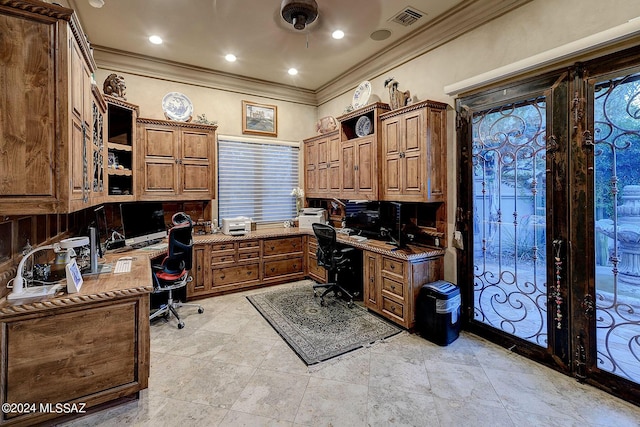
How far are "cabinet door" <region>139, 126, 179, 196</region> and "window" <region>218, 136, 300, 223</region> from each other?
822mm

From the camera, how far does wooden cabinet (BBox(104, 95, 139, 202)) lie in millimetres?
3646

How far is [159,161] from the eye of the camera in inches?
163

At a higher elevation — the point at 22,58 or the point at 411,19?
the point at 411,19

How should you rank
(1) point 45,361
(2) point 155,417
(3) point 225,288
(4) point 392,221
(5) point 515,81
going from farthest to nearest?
1. (3) point 225,288
2. (4) point 392,221
3. (5) point 515,81
4. (2) point 155,417
5. (1) point 45,361

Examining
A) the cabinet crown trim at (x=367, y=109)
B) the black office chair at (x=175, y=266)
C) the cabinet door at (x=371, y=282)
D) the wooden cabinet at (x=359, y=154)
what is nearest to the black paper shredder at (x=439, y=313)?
the cabinet door at (x=371, y=282)

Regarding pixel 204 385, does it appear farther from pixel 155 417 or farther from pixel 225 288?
→ pixel 225 288

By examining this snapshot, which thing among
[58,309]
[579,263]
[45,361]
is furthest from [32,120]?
[579,263]

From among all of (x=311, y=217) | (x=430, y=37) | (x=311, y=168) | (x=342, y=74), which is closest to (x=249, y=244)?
(x=311, y=217)

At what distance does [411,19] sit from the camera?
3336mm

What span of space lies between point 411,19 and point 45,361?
4396 millimetres

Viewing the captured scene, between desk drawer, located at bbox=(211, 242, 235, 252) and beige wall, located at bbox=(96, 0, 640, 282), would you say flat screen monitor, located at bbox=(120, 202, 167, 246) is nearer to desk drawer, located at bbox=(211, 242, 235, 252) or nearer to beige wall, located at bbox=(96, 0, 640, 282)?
desk drawer, located at bbox=(211, 242, 235, 252)

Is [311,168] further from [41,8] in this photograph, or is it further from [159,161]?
[41,8]

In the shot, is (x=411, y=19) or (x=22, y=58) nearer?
(x=22, y=58)

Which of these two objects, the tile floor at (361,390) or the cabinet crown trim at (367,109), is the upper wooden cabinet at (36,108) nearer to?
the tile floor at (361,390)
